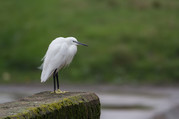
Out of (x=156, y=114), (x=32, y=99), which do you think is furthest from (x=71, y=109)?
(x=156, y=114)

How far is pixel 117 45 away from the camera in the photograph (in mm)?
25828

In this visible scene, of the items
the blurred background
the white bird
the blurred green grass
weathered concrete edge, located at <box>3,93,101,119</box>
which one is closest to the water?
the blurred background

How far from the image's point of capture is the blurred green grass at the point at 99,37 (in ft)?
78.0

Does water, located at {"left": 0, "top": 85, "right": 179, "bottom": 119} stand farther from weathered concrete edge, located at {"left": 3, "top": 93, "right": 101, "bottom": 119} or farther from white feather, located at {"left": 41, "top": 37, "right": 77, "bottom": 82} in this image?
weathered concrete edge, located at {"left": 3, "top": 93, "right": 101, "bottom": 119}

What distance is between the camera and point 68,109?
788cm

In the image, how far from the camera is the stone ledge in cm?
692

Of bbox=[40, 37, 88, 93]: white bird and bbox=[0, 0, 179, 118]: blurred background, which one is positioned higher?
bbox=[0, 0, 179, 118]: blurred background

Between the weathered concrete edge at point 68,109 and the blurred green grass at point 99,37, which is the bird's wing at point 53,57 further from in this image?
the blurred green grass at point 99,37

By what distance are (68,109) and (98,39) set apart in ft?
62.5

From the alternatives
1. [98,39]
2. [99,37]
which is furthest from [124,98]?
[99,37]

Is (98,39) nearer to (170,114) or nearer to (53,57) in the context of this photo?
(170,114)

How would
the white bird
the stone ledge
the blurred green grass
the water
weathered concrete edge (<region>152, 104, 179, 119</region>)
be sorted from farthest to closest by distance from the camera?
1. the blurred green grass
2. the water
3. weathered concrete edge (<region>152, 104, 179, 119</region>)
4. the white bird
5. the stone ledge

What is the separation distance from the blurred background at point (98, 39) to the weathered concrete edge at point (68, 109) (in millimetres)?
14080

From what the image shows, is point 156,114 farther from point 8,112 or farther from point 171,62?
point 8,112
